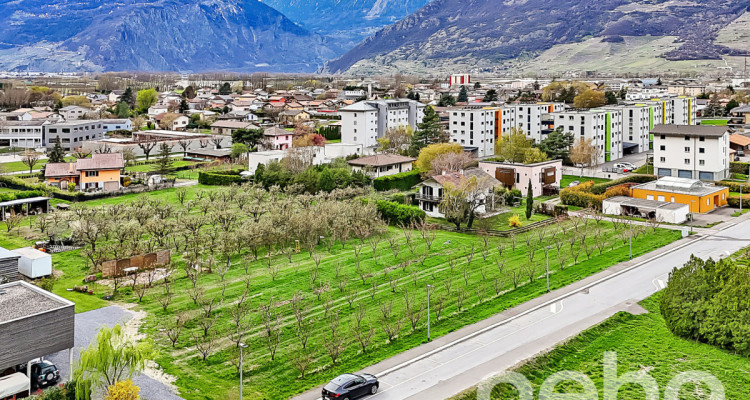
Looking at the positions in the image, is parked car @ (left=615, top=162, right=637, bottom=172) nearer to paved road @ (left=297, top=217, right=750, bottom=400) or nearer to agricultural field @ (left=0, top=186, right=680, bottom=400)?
agricultural field @ (left=0, top=186, right=680, bottom=400)

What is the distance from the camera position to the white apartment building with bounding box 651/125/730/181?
182ft

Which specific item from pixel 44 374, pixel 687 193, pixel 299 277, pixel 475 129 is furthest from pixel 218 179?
pixel 44 374

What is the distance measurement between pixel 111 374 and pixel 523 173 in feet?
133

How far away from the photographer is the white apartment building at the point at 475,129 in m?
72.6

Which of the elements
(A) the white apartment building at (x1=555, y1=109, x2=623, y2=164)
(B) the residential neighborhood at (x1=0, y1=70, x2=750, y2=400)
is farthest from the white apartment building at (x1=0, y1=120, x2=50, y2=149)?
(A) the white apartment building at (x1=555, y1=109, x2=623, y2=164)

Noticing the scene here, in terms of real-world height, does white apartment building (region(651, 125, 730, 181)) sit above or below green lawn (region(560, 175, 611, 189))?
above

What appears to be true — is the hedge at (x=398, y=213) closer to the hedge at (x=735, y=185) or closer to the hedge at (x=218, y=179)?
the hedge at (x=218, y=179)

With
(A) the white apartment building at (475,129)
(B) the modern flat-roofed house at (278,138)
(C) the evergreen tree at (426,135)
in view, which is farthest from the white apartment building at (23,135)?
(A) the white apartment building at (475,129)

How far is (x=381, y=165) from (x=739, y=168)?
106 feet

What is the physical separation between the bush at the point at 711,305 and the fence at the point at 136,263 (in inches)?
925

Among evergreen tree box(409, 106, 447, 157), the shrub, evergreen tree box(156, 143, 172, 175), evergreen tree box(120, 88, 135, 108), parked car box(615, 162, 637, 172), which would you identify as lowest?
the shrub

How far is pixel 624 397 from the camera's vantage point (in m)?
19.5

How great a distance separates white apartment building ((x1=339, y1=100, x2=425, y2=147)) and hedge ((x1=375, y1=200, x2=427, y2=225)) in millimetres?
39670

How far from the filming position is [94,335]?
23.7 metres
